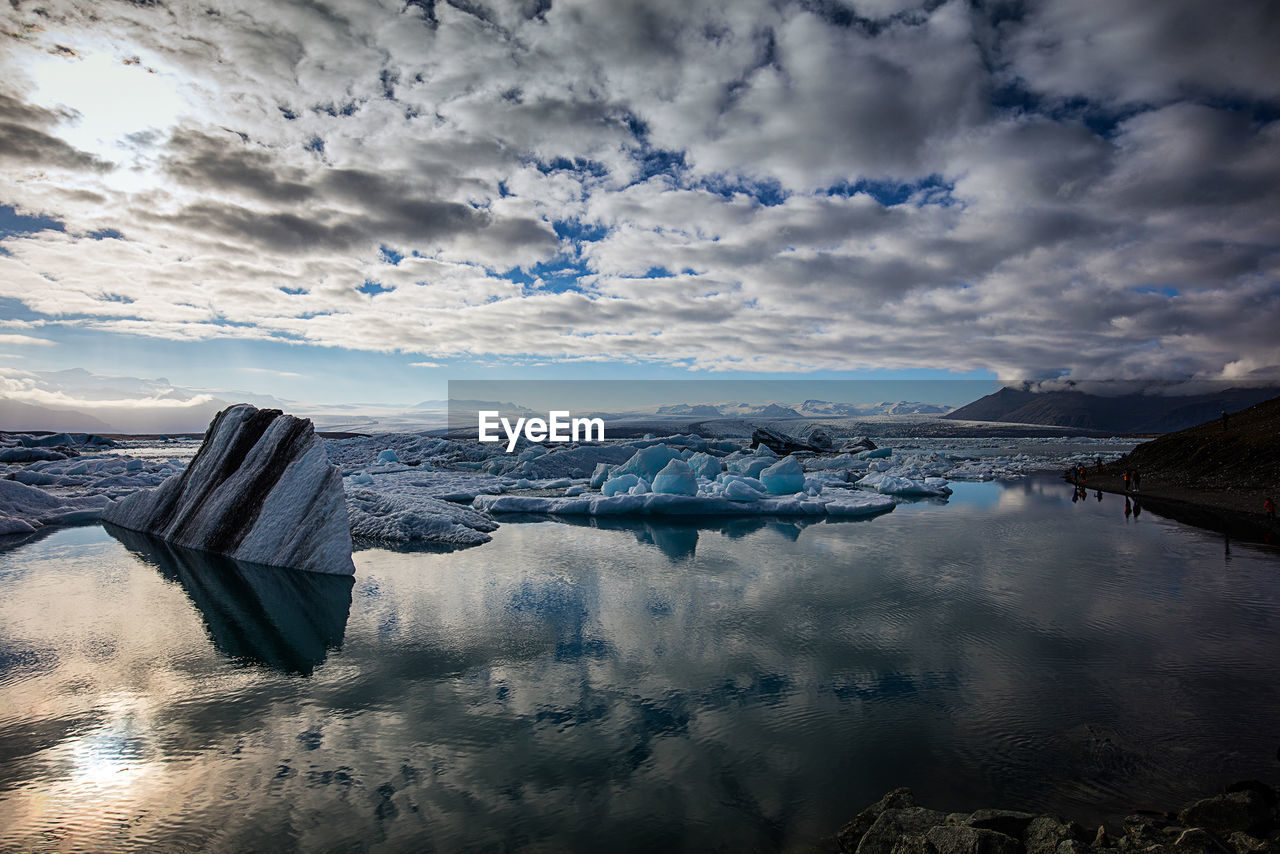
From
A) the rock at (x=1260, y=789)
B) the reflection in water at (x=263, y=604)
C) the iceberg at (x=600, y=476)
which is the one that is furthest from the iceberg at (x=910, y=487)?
the rock at (x=1260, y=789)

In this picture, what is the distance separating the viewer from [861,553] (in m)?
12.8

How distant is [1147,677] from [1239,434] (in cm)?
2692

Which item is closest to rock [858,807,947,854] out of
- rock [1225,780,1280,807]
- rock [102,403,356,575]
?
rock [1225,780,1280,807]

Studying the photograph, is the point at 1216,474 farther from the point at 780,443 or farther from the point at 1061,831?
the point at 780,443

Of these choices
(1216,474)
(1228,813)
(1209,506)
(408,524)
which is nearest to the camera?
(1228,813)

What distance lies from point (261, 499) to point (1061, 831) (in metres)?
12.8

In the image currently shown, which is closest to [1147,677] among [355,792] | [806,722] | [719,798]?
[806,722]

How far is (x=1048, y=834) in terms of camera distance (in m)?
3.11

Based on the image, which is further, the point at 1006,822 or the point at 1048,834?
the point at 1006,822

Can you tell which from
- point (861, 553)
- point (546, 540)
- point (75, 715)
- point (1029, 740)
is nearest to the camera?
point (1029, 740)

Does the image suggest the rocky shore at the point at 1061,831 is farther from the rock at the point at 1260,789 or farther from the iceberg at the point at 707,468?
the iceberg at the point at 707,468

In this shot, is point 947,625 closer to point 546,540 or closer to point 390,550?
point 546,540

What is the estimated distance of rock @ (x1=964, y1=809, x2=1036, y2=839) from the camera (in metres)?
3.31

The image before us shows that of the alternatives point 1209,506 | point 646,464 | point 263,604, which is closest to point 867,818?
point 263,604
